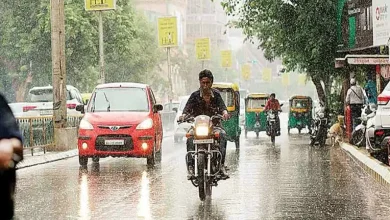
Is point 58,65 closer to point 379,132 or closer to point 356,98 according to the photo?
point 356,98

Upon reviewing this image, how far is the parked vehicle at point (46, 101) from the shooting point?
100 feet

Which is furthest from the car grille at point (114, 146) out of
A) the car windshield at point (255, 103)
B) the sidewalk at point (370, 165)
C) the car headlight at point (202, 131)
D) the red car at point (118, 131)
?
the car windshield at point (255, 103)

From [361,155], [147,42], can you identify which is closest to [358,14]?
[361,155]

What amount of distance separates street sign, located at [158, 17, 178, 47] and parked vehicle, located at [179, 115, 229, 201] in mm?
36482

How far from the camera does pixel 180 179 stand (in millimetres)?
15844

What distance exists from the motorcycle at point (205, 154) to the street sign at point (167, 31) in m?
36.5

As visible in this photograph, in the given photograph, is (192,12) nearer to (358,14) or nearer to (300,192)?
(358,14)

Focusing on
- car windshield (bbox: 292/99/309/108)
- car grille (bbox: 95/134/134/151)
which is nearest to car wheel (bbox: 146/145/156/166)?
car grille (bbox: 95/134/134/151)

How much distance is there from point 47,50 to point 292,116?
14.0 metres

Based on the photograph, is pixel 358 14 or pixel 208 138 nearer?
pixel 208 138

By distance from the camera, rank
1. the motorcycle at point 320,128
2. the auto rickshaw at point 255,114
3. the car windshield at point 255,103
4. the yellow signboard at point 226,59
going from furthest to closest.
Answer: the yellow signboard at point 226,59, the car windshield at point 255,103, the auto rickshaw at point 255,114, the motorcycle at point 320,128

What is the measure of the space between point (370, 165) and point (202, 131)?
6.84m

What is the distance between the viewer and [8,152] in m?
3.18

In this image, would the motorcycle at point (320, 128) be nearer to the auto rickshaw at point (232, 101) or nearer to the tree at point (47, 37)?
the auto rickshaw at point (232, 101)
